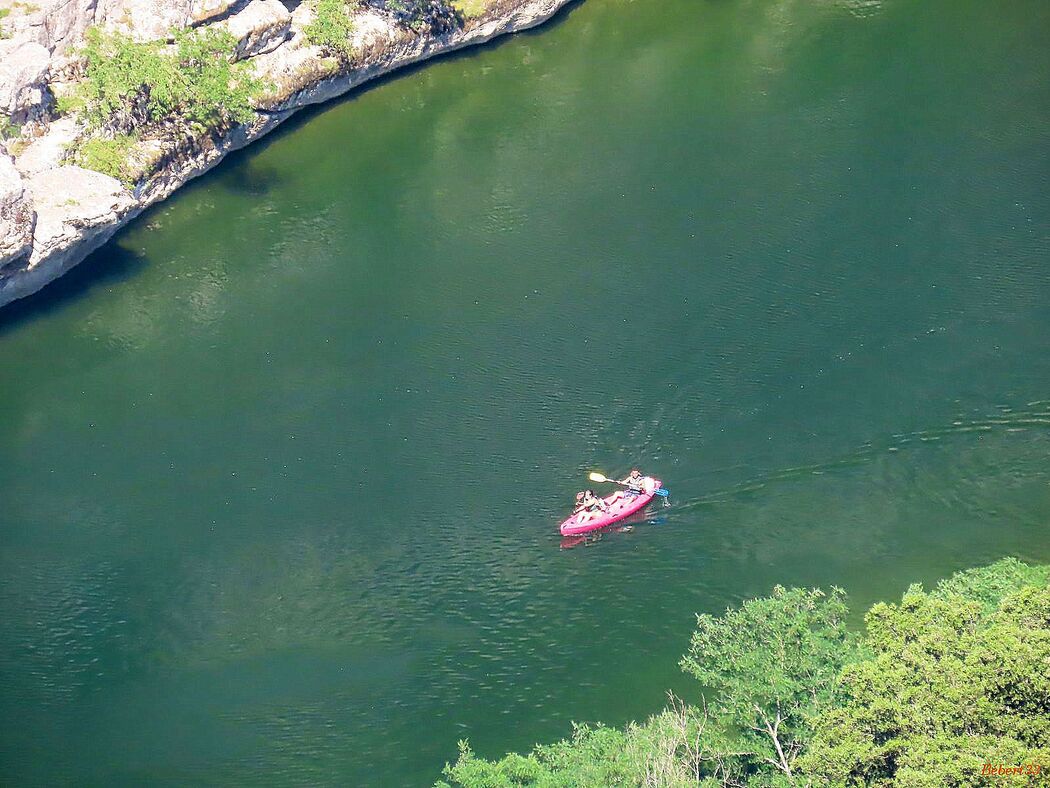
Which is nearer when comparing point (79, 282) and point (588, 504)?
point (588, 504)

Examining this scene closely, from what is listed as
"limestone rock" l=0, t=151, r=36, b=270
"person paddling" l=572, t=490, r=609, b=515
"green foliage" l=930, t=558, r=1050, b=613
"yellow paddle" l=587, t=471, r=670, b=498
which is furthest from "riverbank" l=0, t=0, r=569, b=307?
"green foliage" l=930, t=558, r=1050, b=613

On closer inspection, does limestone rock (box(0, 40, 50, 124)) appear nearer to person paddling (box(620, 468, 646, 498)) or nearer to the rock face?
the rock face

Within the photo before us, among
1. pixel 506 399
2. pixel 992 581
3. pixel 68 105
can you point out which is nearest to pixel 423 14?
pixel 68 105

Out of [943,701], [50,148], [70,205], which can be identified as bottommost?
[943,701]

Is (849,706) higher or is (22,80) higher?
(22,80)

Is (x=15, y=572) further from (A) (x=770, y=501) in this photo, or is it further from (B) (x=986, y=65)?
(B) (x=986, y=65)

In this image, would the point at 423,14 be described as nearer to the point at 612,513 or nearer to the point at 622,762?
the point at 612,513

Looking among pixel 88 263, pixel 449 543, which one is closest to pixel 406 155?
pixel 88 263
